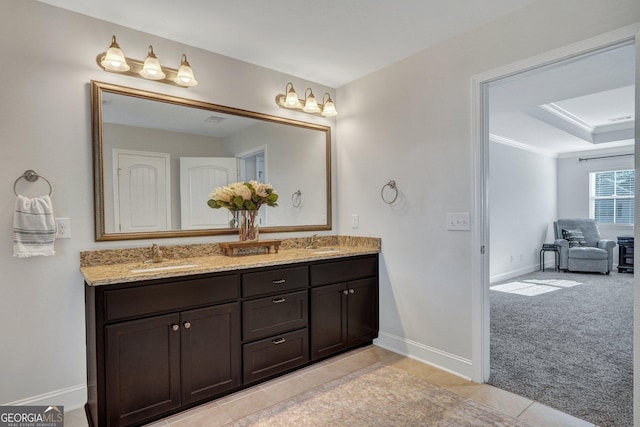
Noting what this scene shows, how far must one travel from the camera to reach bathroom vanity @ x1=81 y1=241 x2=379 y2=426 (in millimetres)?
1788

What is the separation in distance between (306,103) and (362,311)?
6.19 feet

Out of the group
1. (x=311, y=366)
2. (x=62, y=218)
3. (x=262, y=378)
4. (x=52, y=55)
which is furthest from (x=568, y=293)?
(x=52, y=55)

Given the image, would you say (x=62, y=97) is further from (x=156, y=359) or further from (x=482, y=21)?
(x=482, y=21)

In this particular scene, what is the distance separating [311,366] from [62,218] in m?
1.94

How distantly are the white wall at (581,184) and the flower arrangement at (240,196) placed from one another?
24.2 ft

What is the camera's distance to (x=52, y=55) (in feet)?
6.66

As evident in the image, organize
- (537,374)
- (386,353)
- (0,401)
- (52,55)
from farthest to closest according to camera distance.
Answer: (386,353) → (537,374) → (52,55) → (0,401)

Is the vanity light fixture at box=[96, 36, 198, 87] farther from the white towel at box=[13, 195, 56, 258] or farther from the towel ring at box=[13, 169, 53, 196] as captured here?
the white towel at box=[13, 195, 56, 258]

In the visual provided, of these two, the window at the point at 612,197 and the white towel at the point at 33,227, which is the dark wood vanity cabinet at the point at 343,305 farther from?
the window at the point at 612,197

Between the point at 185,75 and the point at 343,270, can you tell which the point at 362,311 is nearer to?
the point at 343,270

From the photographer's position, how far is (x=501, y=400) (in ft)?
7.02

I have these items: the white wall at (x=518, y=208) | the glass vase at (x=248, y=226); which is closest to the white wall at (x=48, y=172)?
the glass vase at (x=248, y=226)

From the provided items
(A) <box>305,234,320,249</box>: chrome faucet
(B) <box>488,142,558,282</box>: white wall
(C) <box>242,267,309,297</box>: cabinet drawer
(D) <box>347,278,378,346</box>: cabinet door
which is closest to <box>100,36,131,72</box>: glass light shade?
(C) <box>242,267,309,297</box>: cabinet drawer

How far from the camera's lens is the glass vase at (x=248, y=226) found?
2.71m
